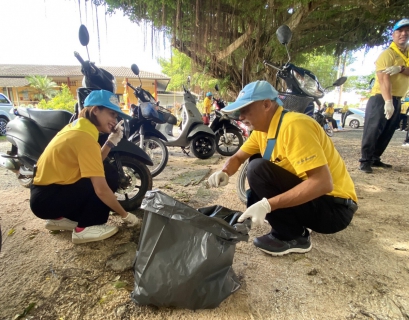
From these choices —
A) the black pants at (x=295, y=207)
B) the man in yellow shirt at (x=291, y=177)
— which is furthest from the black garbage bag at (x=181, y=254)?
the black pants at (x=295, y=207)

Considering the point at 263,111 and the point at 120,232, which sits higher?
the point at 263,111

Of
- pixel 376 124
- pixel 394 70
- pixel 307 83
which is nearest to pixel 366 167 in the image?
pixel 376 124

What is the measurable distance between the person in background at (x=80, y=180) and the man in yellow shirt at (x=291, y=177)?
908 mm

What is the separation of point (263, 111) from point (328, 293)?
1.08 meters

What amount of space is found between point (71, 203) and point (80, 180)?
0.57ft

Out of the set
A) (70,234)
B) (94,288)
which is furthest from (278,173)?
(70,234)

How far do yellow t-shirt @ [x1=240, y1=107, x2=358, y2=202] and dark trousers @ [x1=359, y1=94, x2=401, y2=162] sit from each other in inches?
94.6

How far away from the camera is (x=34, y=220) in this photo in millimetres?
2195

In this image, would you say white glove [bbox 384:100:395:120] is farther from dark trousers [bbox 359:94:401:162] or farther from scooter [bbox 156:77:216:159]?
scooter [bbox 156:77:216:159]

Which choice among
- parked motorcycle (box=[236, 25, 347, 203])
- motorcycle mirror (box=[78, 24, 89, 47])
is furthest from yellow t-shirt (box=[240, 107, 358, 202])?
motorcycle mirror (box=[78, 24, 89, 47])

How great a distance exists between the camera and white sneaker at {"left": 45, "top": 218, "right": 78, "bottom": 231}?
6.27ft

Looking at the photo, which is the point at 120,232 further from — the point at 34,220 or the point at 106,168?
the point at 34,220

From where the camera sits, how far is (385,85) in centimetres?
320

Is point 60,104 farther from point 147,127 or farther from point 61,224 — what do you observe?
point 61,224
